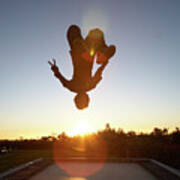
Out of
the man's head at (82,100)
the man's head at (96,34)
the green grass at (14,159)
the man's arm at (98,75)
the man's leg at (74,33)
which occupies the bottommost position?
the green grass at (14,159)

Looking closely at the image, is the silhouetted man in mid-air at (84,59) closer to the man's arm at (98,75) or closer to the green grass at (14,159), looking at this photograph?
the man's arm at (98,75)

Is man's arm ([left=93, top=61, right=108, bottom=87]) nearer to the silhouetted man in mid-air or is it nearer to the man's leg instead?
the silhouetted man in mid-air

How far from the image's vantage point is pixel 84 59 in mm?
2436

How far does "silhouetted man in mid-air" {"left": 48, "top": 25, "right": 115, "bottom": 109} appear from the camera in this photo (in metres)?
2.33

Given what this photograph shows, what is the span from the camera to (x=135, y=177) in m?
8.23

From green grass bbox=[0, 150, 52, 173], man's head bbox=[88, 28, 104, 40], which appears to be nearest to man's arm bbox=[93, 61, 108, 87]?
man's head bbox=[88, 28, 104, 40]

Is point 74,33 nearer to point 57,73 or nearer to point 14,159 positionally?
point 57,73

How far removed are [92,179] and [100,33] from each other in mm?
6618

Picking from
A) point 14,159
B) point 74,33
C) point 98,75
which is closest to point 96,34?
point 74,33

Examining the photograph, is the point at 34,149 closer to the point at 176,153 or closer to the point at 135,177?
the point at 176,153

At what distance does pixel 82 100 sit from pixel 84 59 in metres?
0.62

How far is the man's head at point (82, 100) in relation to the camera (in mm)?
2818

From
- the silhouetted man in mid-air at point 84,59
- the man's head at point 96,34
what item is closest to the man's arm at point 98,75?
the silhouetted man in mid-air at point 84,59

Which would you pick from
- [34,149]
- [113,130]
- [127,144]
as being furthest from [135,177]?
[34,149]
